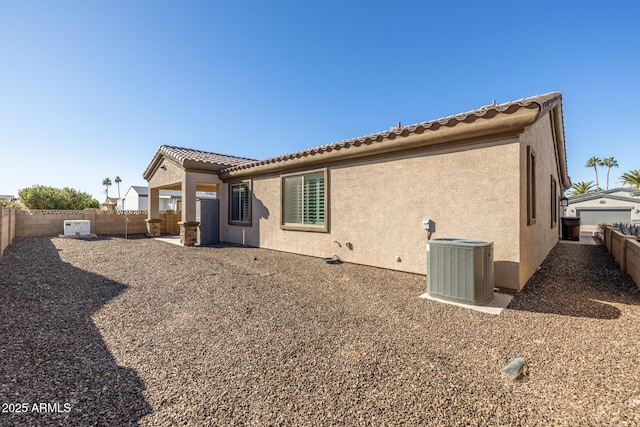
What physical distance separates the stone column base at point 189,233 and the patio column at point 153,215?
5.17 meters

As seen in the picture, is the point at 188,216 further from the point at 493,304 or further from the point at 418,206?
the point at 493,304

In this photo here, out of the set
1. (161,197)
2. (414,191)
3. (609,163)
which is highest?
(609,163)

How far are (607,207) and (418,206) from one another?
3066 cm

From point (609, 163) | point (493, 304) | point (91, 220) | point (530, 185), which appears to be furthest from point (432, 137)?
point (609, 163)

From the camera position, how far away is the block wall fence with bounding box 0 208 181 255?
14.6 meters

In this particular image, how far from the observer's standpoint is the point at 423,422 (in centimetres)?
213

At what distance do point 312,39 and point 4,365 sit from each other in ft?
42.2

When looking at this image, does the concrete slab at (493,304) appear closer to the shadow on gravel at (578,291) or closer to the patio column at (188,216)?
the shadow on gravel at (578,291)

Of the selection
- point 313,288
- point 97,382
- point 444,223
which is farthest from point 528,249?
point 97,382

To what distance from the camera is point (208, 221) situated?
12750 millimetres

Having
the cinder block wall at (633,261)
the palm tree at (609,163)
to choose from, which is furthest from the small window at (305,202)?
the palm tree at (609,163)

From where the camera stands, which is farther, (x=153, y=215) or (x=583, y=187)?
(x=583, y=187)

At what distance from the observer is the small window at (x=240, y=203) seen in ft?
39.1

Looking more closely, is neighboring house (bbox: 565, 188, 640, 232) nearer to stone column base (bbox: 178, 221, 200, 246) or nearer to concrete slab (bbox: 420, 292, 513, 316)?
concrete slab (bbox: 420, 292, 513, 316)
